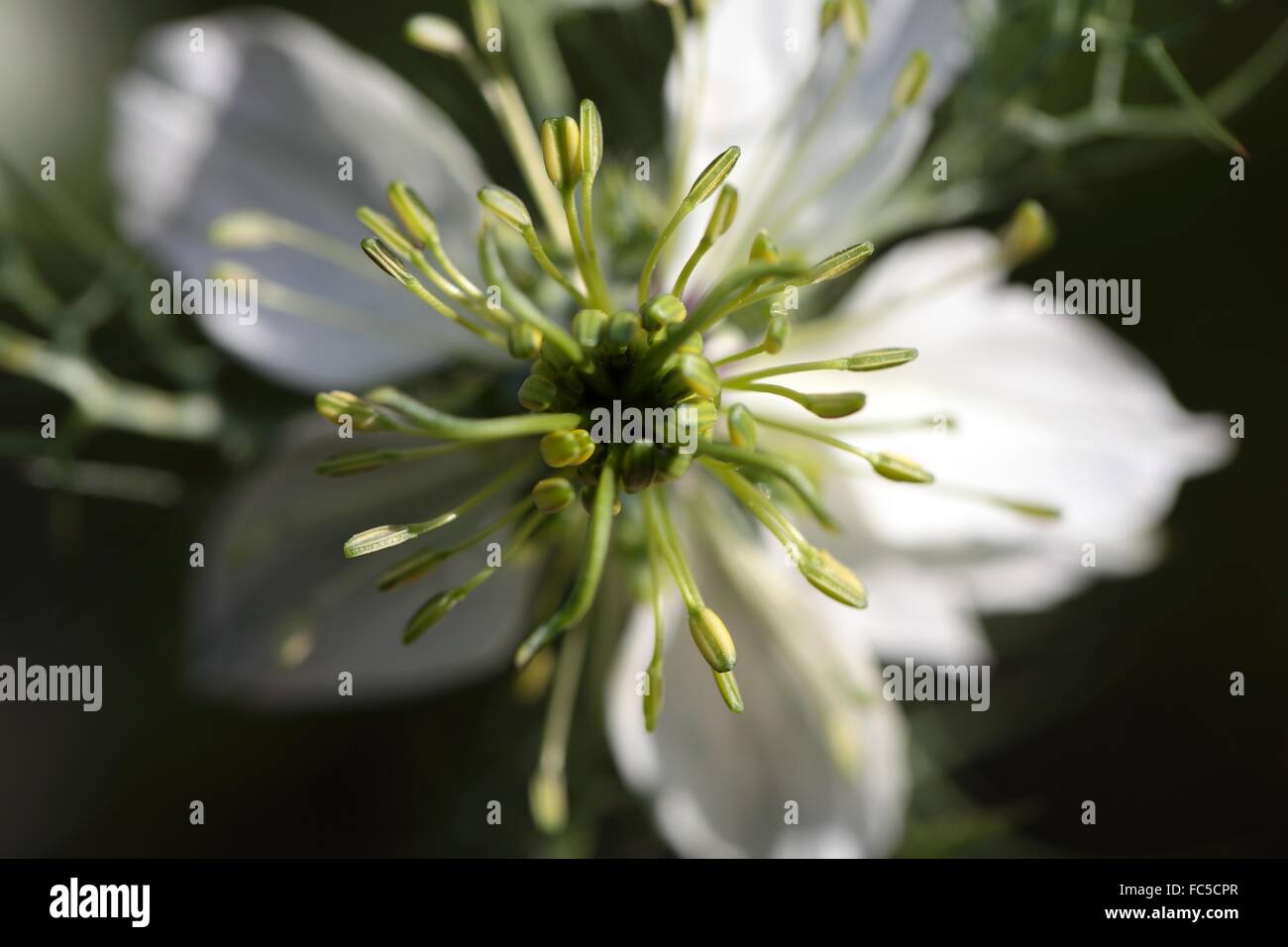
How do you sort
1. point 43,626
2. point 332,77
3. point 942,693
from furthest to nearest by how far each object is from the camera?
point 43,626, point 942,693, point 332,77

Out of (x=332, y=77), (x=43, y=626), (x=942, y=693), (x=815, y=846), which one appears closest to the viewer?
(x=332, y=77)

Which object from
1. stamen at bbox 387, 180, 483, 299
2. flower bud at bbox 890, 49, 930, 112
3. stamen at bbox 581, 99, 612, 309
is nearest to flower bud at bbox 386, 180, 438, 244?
stamen at bbox 387, 180, 483, 299

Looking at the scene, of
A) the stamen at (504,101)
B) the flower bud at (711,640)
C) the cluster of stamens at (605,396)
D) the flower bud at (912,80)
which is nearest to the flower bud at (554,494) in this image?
the cluster of stamens at (605,396)

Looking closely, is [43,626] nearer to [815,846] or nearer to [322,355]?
[322,355]

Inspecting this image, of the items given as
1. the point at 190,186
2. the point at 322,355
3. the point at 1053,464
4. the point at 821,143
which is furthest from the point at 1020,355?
the point at 190,186

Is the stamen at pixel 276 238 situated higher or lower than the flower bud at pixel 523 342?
higher

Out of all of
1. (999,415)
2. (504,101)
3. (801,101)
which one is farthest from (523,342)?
(999,415)

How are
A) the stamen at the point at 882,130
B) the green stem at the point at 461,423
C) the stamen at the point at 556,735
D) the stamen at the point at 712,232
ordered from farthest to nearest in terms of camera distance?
the stamen at the point at 556,735 < the stamen at the point at 882,130 < the stamen at the point at 712,232 < the green stem at the point at 461,423

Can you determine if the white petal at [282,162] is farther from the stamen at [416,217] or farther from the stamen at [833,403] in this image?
the stamen at [833,403]
